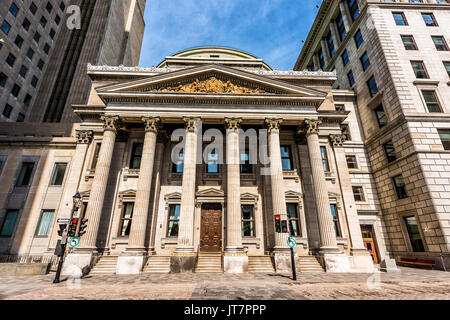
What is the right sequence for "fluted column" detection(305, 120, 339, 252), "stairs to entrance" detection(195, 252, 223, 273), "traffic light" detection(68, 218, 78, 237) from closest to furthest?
1. "traffic light" detection(68, 218, 78, 237)
2. "stairs to entrance" detection(195, 252, 223, 273)
3. "fluted column" detection(305, 120, 339, 252)

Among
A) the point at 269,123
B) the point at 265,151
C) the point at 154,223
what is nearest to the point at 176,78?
the point at 269,123

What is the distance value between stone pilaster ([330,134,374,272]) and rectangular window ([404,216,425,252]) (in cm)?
450

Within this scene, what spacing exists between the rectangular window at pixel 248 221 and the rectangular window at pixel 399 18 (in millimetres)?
25332

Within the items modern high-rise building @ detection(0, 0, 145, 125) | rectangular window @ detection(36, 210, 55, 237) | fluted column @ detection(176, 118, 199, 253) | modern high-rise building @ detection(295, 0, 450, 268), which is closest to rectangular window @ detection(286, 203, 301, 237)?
modern high-rise building @ detection(295, 0, 450, 268)

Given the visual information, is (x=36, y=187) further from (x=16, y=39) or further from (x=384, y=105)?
(x=384, y=105)

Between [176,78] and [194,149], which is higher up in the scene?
[176,78]

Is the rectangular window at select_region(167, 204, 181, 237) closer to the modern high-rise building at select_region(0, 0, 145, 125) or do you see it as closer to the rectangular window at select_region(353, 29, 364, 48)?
the rectangular window at select_region(353, 29, 364, 48)

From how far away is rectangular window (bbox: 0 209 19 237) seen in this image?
19.8 metres

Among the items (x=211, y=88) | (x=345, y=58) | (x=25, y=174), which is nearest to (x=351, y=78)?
(x=345, y=58)

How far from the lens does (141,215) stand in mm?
16172

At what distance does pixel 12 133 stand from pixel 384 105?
132ft

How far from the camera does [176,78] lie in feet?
62.7

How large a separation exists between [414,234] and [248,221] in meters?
13.9
